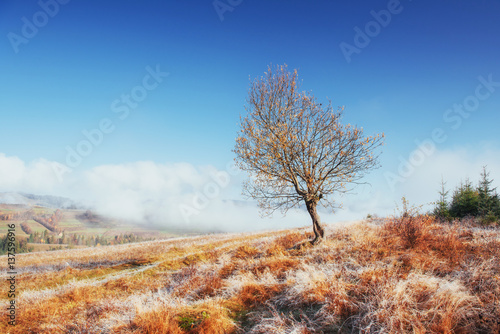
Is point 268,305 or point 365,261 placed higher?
point 365,261

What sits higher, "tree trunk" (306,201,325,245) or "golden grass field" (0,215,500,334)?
"tree trunk" (306,201,325,245)

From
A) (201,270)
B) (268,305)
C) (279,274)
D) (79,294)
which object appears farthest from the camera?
(201,270)

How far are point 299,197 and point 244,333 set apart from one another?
885 cm

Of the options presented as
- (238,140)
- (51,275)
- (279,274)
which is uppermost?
(238,140)

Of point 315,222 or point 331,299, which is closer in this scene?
point 331,299

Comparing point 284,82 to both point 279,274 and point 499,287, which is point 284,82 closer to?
point 279,274

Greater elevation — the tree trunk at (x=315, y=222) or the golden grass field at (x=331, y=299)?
the tree trunk at (x=315, y=222)

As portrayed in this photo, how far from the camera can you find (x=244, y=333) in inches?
211

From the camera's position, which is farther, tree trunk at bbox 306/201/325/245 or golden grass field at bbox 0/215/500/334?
tree trunk at bbox 306/201/325/245

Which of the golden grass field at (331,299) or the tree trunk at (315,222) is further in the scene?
the tree trunk at (315,222)

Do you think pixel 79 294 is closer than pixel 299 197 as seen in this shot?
Yes

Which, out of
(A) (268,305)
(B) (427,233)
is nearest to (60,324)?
(A) (268,305)

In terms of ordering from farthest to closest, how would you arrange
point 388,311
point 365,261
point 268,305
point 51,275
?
1. point 51,275
2. point 365,261
3. point 268,305
4. point 388,311

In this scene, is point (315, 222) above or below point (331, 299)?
above
